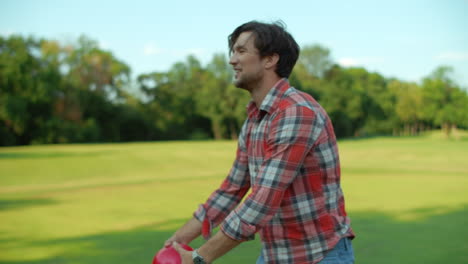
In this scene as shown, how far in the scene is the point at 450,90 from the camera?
60.2 meters

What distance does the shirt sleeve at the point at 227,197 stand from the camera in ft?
8.46

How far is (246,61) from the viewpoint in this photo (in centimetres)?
225

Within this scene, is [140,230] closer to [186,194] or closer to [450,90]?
[186,194]

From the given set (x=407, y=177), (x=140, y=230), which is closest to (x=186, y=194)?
(x=140, y=230)

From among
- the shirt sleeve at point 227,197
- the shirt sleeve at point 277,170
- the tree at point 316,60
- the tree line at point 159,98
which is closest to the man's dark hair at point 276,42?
the shirt sleeve at point 277,170

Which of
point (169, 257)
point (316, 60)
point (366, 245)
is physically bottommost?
point (366, 245)

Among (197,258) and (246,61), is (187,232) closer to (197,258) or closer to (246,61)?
(197,258)

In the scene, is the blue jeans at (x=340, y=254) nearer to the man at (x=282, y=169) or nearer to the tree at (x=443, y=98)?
the man at (x=282, y=169)

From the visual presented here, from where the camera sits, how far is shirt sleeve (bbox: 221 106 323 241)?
6.56 feet

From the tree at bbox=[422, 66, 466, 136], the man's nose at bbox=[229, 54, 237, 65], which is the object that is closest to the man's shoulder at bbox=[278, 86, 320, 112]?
the man's nose at bbox=[229, 54, 237, 65]

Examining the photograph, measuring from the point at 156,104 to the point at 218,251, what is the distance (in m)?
61.7

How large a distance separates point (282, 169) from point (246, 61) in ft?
1.87

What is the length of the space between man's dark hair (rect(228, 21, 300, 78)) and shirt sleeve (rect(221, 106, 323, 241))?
340mm

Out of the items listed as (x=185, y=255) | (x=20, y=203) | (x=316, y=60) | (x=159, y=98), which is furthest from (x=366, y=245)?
(x=316, y=60)
